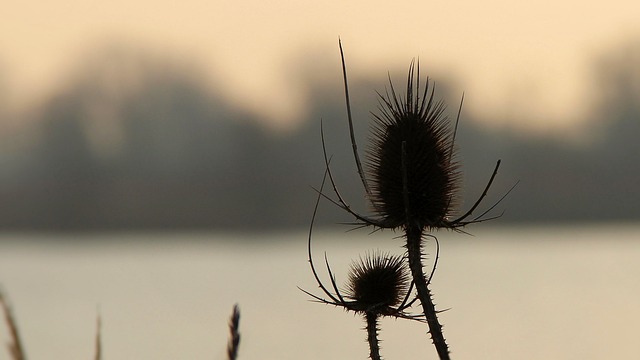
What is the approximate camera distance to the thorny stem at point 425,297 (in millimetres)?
3424

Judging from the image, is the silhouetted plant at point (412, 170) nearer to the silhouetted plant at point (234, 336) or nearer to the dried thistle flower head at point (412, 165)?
the dried thistle flower head at point (412, 165)

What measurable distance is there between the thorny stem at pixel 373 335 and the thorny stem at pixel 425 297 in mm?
427


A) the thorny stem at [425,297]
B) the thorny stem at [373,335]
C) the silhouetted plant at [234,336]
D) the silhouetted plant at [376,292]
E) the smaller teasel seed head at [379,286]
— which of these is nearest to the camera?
the silhouetted plant at [234,336]

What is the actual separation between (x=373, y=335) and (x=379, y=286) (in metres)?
0.32

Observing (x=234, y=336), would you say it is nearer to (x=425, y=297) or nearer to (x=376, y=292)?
(x=425, y=297)

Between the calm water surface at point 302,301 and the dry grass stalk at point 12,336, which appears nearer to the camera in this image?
the dry grass stalk at point 12,336

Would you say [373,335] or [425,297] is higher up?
[425,297]

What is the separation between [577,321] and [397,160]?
2076 centimetres

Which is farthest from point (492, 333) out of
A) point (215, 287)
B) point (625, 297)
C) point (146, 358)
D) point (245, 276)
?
point (245, 276)

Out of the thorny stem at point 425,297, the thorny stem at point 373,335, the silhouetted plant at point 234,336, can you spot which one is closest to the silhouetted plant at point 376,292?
the thorny stem at point 373,335

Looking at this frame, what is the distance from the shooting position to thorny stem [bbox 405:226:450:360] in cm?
342

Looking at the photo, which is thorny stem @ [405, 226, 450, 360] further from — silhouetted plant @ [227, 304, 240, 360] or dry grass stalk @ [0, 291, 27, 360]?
dry grass stalk @ [0, 291, 27, 360]

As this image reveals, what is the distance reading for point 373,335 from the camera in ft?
13.1

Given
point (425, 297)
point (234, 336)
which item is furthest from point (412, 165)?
point (234, 336)
